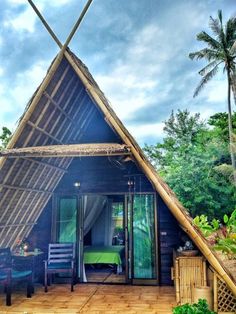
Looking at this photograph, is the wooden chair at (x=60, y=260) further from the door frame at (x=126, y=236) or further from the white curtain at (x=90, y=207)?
the white curtain at (x=90, y=207)

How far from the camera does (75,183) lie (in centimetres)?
667

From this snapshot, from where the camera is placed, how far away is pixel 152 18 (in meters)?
8.88

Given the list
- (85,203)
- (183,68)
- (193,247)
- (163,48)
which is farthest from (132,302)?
(183,68)

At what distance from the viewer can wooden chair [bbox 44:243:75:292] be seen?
568 centimetres

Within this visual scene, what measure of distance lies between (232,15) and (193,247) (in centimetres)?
1507

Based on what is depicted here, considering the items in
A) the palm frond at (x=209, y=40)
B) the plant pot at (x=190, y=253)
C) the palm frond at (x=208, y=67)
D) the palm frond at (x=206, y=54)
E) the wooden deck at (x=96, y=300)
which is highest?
the palm frond at (x=209, y=40)

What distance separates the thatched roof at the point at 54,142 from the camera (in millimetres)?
4473

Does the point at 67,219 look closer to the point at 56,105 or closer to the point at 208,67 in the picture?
the point at 56,105

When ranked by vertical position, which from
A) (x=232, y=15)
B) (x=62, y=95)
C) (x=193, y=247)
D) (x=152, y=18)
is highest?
(x=232, y=15)

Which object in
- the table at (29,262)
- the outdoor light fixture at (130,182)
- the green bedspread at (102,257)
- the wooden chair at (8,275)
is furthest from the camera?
the green bedspread at (102,257)

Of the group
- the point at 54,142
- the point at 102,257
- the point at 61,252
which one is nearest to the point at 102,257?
the point at 102,257

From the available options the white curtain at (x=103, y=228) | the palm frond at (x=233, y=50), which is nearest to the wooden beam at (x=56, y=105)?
the white curtain at (x=103, y=228)

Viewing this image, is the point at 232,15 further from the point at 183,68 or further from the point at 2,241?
the point at 2,241

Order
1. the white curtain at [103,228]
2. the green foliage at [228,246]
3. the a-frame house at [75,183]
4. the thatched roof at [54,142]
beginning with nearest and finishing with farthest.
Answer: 1. the thatched roof at [54,142]
2. the a-frame house at [75,183]
3. the green foliage at [228,246]
4. the white curtain at [103,228]
